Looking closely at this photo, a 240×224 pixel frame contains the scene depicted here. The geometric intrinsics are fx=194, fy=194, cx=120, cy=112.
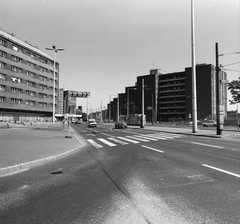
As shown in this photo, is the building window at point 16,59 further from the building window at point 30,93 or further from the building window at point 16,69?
the building window at point 30,93

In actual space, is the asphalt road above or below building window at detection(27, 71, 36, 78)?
below

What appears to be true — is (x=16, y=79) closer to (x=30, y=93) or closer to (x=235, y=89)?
(x=30, y=93)

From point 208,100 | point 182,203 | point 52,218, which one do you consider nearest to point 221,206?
point 182,203

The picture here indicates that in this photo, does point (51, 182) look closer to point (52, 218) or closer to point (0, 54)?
point (52, 218)

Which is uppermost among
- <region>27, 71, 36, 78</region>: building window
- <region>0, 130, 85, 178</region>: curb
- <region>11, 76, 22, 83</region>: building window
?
<region>27, 71, 36, 78</region>: building window

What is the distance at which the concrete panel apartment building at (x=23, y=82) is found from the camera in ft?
161

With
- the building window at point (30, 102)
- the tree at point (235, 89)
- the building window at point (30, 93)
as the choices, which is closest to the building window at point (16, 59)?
the building window at point (30, 93)

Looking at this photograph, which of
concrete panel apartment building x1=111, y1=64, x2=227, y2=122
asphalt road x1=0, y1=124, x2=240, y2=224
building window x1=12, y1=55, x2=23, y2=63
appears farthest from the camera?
A: concrete panel apartment building x1=111, y1=64, x2=227, y2=122

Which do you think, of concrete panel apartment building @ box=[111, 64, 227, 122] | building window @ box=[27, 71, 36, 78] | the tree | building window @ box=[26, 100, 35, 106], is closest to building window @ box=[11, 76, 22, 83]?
building window @ box=[27, 71, 36, 78]

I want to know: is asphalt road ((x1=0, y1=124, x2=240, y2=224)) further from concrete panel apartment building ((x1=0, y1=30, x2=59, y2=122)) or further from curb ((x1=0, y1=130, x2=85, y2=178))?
concrete panel apartment building ((x1=0, y1=30, x2=59, y2=122))

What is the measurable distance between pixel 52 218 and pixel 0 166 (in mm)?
4062

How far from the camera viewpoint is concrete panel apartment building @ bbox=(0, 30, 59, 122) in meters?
49.2

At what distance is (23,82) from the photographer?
54.8 m

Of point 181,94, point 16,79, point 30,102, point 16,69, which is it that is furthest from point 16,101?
point 181,94
